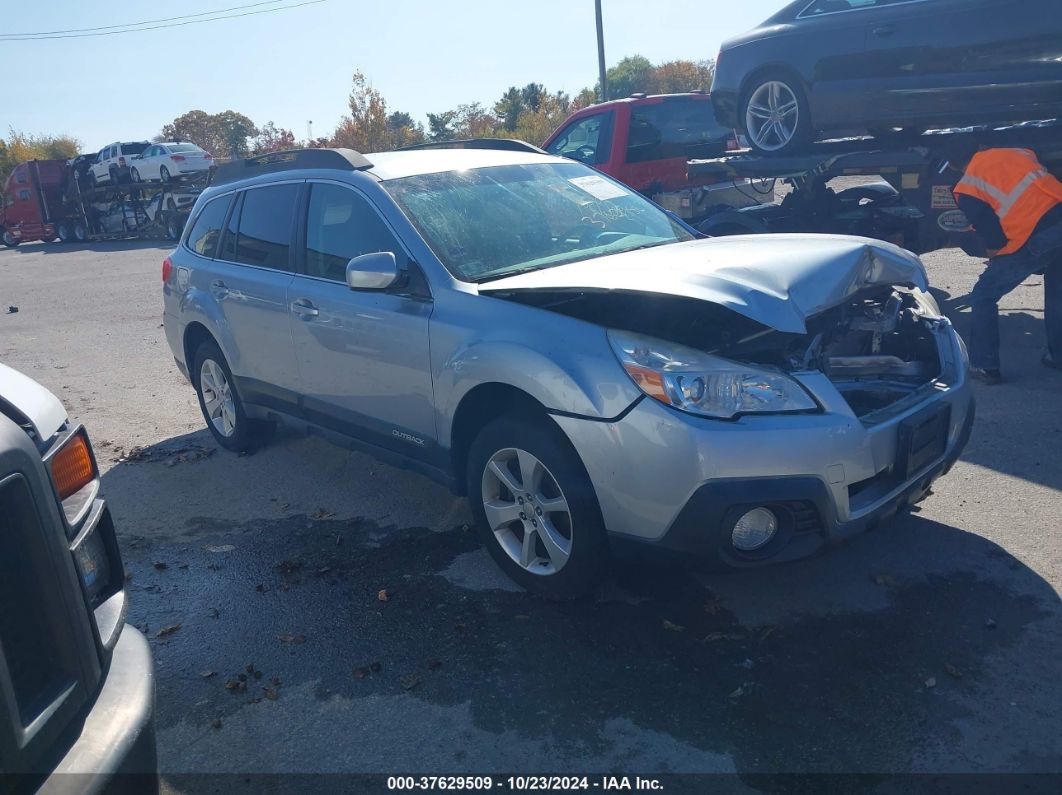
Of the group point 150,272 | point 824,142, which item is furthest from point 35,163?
point 824,142

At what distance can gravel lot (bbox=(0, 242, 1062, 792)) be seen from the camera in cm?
301

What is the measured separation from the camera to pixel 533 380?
146 inches

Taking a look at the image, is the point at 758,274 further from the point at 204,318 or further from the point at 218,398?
the point at 218,398

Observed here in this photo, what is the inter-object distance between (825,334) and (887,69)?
5152mm

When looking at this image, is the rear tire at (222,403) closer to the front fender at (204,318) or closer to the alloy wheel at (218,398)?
the alloy wheel at (218,398)

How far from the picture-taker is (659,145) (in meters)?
10.8

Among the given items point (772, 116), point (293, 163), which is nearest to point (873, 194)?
point (772, 116)

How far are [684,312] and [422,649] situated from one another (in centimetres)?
168

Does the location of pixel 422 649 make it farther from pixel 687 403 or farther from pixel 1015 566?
pixel 1015 566

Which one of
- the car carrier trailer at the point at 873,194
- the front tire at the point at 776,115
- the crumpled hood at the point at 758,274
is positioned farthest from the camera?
the front tire at the point at 776,115

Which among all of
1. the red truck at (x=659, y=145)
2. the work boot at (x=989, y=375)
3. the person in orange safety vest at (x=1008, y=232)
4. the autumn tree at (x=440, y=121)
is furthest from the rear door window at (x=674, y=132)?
the autumn tree at (x=440, y=121)

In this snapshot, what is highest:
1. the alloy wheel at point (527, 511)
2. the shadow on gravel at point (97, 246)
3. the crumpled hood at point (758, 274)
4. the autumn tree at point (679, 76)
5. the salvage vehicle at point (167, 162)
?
the autumn tree at point (679, 76)

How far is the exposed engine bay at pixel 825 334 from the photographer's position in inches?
142

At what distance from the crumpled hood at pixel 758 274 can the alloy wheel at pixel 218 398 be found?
9.12ft
